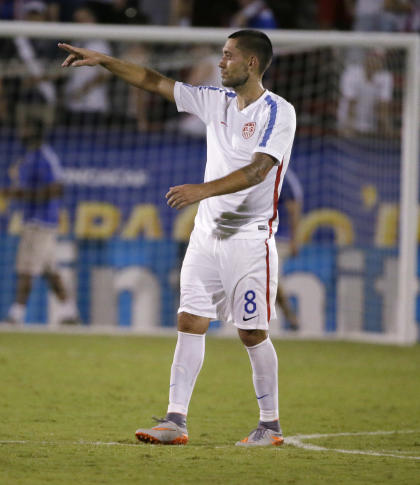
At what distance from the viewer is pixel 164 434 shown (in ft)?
17.9

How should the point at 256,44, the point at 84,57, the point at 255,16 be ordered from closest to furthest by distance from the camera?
the point at 256,44 → the point at 84,57 → the point at 255,16

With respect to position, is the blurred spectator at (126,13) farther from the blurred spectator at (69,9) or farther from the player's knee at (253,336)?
the player's knee at (253,336)

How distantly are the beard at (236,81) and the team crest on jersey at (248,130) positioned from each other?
0.69 ft

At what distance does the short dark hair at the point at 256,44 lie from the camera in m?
5.66

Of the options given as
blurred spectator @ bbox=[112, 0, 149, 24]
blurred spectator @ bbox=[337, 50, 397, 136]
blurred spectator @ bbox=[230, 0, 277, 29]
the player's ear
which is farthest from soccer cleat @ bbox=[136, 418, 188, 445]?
blurred spectator @ bbox=[112, 0, 149, 24]

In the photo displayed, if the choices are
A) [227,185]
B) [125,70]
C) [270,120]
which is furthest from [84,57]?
[227,185]

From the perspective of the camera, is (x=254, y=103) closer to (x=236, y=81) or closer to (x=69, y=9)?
(x=236, y=81)

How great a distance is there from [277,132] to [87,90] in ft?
31.4

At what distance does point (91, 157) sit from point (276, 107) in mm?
8544

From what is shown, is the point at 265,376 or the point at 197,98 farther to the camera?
the point at 197,98

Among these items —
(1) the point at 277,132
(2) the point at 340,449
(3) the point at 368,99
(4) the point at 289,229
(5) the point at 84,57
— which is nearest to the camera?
(1) the point at 277,132

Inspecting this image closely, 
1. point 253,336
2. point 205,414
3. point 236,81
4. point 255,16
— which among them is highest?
point 255,16

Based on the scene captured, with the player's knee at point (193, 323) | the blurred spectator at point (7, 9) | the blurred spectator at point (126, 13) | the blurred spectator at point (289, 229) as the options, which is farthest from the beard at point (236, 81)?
the blurred spectator at point (7, 9)

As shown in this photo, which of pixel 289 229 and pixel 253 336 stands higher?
pixel 289 229
